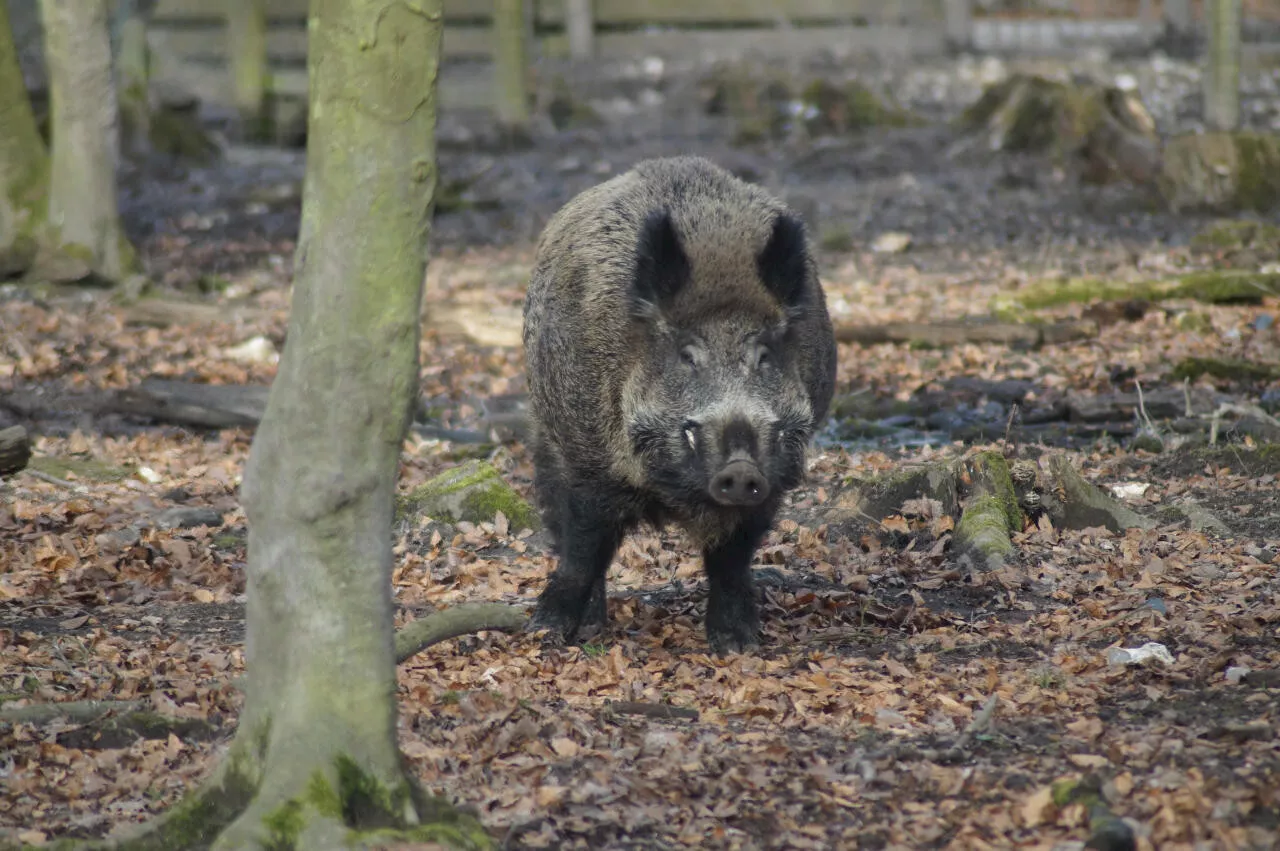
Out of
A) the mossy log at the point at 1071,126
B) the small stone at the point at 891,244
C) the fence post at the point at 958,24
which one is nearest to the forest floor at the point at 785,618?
the small stone at the point at 891,244

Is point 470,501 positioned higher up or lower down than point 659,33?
lower down

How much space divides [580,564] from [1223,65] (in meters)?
15.8

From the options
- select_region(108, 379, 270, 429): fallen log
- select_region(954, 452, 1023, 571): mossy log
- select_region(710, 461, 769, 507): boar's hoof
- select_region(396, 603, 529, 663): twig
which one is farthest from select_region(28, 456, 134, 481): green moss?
select_region(954, 452, 1023, 571): mossy log

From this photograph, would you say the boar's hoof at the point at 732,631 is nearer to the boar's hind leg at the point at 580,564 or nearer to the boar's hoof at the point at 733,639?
the boar's hoof at the point at 733,639

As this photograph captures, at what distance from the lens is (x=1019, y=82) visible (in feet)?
67.9

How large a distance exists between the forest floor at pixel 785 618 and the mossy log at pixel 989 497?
0.45 ft

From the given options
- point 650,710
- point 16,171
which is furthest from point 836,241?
point 650,710

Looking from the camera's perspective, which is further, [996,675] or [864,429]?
[864,429]

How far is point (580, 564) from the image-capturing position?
6.87m

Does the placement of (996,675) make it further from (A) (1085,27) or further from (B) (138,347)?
(A) (1085,27)

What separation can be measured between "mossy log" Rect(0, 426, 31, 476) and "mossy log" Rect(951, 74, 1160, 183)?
14.9 m

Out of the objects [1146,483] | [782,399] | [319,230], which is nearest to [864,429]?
[1146,483]

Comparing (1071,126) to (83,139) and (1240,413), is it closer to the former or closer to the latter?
(1240,413)

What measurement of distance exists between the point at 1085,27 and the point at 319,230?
76.8 feet
